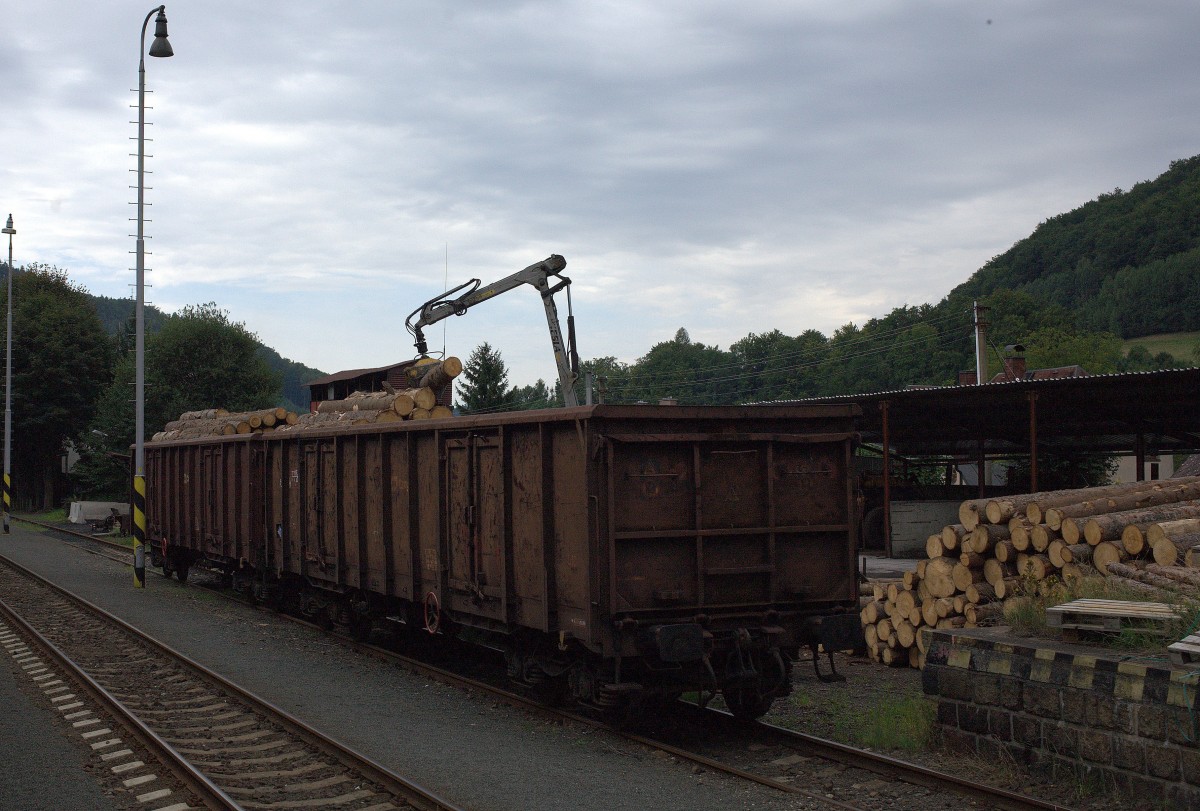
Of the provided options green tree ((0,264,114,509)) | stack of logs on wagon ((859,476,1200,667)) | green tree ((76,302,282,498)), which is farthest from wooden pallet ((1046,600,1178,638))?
green tree ((0,264,114,509))

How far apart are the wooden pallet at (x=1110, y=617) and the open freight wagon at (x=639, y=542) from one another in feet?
5.53

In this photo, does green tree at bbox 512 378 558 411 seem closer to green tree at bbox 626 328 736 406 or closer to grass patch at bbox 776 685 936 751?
green tree at bbox 626 328 736 406

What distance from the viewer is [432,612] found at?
34.8 ft

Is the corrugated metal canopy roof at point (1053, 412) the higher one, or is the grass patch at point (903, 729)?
the corrugated metal canopy roof at point (1053, 412)

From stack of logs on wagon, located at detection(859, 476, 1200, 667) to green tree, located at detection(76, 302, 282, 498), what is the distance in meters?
39.4

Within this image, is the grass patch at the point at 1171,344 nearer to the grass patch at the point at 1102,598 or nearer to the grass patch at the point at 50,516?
the grass patch at the point at 50,516

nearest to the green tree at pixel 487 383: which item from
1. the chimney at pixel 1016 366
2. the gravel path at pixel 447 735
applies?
the chimney at pixel 1016 366

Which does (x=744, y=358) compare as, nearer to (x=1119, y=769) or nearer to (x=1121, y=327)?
(x=1121, y=327)

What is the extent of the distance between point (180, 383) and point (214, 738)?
148ft

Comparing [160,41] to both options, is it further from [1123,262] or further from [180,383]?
[1123,262]

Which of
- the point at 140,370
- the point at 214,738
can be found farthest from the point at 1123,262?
the point at 214,738

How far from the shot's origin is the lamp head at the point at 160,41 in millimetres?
18109

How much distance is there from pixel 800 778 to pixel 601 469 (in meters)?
2.61

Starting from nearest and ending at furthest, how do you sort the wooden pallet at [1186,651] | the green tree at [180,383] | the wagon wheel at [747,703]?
1. the wooden pallet at [1186,651]
2. the wagon wheel at [747,703]
3. the green tree at [180,383]
